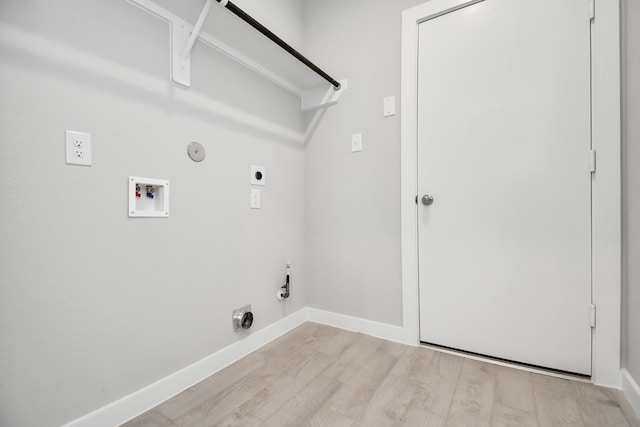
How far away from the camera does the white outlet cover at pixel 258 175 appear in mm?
1614

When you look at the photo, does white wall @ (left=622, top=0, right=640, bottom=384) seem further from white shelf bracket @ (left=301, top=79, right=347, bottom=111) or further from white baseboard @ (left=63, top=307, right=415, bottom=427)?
white shelf bracket @ (left=301, top=79, right=347, bottom=111)

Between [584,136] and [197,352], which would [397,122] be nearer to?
[584,136]

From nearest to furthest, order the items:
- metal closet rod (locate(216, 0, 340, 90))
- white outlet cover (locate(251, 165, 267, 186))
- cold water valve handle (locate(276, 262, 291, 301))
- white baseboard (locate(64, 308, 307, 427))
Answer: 1. white baseboard (locate(64, 308, 307, 427))
2. metal closet rod (locate(216, 0, 340, 90))
3. white outlet cover (locate(251, 165, 267, 186))
4. cold water valve handle (locate(276, 262, 291, 301))

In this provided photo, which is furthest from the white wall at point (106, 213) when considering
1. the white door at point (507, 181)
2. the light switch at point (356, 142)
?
the white door at point (507, 181)

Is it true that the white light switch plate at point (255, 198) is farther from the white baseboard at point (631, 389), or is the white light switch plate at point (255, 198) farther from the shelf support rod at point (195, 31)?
the white baseboard at point (631, 389)

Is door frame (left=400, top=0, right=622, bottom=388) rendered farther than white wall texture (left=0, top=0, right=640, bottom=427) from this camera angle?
Yes

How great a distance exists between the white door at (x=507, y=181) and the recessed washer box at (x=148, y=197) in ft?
4.47

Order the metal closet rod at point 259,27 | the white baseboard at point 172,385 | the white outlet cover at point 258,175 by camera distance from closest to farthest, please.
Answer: the white baseboard at point 172,385 → the metal closet rod at point 259,27 → the white outlet cover at point 258,175

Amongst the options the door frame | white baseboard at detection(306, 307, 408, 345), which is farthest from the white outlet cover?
the door frame

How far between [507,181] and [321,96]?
1.30 m

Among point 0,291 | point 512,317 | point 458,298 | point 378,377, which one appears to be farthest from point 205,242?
point 512,317

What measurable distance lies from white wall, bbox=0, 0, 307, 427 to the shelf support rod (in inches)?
2.8

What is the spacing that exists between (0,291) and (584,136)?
2.30 m

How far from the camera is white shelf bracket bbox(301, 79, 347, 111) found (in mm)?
1884
